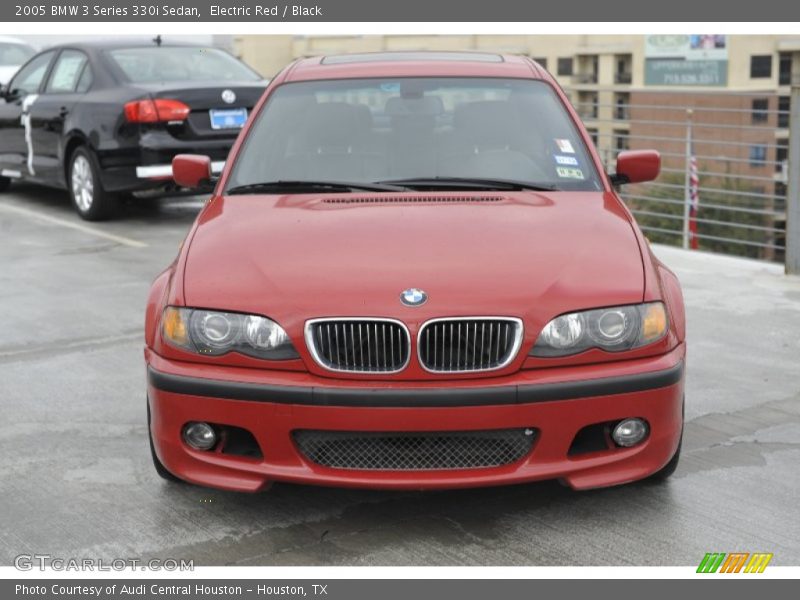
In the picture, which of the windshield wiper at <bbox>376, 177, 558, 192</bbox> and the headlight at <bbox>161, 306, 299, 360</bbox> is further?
the windshield wiper at <bbox>376, 177, 558, 192</bbox>

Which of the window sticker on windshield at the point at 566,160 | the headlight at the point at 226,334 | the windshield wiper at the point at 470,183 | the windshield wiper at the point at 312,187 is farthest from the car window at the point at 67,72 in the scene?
the headlight at the point at 226,334

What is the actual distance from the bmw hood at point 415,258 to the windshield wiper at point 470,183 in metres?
0.20

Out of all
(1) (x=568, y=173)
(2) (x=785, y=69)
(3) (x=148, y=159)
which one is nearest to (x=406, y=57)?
(1) (x=568, y=173)

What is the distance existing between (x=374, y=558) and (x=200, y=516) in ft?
2.30

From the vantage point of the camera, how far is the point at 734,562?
379 cm

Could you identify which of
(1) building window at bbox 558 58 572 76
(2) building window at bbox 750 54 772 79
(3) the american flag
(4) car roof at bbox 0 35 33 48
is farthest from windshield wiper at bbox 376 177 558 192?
(1) building window at bbox 558 58 572 76

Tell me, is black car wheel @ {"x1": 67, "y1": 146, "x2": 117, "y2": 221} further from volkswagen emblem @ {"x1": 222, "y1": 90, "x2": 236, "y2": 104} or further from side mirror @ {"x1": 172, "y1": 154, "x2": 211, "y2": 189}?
side mirror @ {"x1": 172, "y1": 154, "x2": 211, "y2": 189}

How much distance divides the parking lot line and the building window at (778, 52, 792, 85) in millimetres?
75152

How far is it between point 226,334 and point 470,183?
1.43m

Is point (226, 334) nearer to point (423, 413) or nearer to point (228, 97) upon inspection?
point (423, 413)

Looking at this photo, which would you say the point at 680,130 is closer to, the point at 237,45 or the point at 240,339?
the point at 237,45

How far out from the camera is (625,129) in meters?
83.6

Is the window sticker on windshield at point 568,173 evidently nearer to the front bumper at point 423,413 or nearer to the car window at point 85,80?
the front bumper at point 423,413

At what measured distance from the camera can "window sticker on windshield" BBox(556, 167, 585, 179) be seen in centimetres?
500
